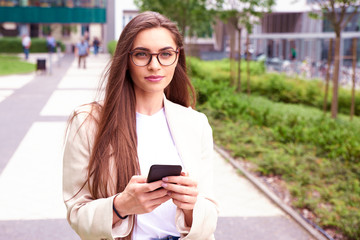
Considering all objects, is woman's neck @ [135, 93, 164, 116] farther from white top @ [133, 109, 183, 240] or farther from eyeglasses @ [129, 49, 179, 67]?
eyeglasses @ [129, 49, 179, 67]

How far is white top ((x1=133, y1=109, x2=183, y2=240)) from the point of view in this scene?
80.0 inches

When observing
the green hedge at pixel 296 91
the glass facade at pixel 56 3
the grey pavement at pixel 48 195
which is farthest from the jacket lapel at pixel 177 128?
the glass facade at pixel 56 3

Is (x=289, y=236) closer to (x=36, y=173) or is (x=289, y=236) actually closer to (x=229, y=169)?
(x=229, y=169)

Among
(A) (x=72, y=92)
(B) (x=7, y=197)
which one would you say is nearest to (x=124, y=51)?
(B) (x=7, y=197)

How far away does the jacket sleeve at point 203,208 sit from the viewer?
1.97 m

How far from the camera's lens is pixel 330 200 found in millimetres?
5383

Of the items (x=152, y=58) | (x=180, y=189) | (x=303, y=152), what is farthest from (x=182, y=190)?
(x=303, y=152)

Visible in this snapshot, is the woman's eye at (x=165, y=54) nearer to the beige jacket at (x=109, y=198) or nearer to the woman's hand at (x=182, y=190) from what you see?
the beige jacket at (x=109, y=198)

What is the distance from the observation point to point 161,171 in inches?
67.6

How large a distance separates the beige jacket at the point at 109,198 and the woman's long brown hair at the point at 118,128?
5cm

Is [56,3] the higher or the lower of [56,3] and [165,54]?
the higher

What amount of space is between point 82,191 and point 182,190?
0.43m

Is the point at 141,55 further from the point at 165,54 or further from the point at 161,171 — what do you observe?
the point at 161,171

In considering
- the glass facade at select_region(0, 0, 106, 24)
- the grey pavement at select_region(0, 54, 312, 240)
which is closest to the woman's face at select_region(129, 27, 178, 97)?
the grey pavement at select_region(0, 54, 312, 240)
